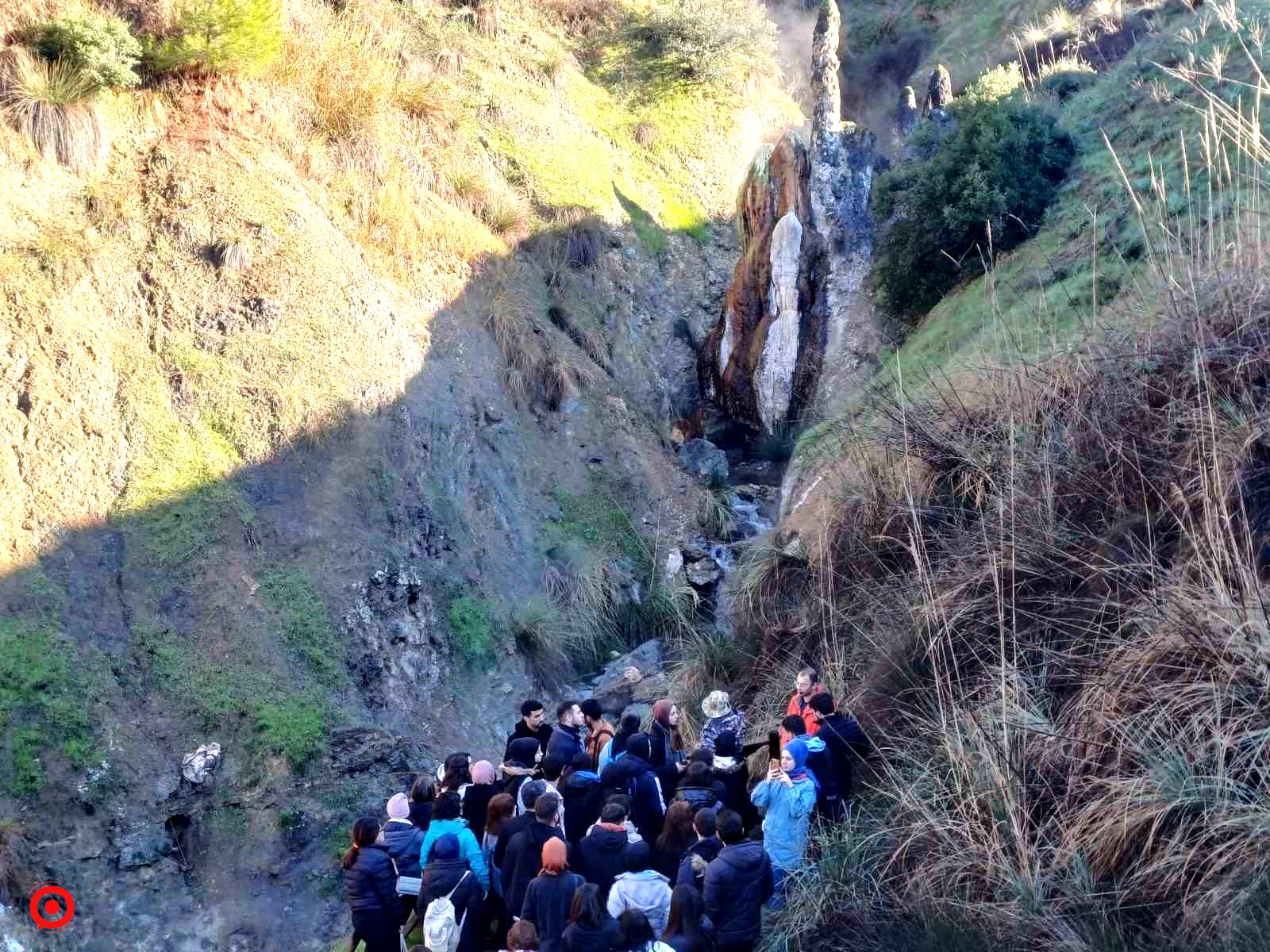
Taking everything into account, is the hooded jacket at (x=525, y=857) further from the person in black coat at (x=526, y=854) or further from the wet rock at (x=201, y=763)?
the wet rock at (x=201, y=763)

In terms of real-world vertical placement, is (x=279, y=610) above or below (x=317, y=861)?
above

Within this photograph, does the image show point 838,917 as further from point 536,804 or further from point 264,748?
point 264,748

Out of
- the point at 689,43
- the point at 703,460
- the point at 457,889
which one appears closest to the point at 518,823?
the point at 457,889

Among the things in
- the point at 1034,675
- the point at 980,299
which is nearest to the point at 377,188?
the point at 980,299

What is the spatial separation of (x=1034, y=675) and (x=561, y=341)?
12674mm

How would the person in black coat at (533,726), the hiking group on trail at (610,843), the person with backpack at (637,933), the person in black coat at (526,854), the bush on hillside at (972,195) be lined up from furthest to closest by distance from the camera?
the bush on hillside at (972,195)
the person in black coat at (533,726)
the person in black coat at (526,854)
the hiking group on trail at (610,843)
the person with backpack at (637,933)

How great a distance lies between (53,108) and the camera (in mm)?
13211

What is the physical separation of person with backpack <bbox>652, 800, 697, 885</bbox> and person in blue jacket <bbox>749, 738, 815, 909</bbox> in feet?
1.48

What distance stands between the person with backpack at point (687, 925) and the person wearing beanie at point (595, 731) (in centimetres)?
232

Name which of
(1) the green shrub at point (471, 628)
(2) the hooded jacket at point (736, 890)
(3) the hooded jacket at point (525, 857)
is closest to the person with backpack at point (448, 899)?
(3) the hooded jacket at point (525, 857)

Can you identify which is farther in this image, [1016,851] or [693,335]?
[693,335]

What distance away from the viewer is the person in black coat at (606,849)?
6.65 metres

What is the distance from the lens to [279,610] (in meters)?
12.1

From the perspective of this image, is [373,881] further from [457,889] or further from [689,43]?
[689,43]
